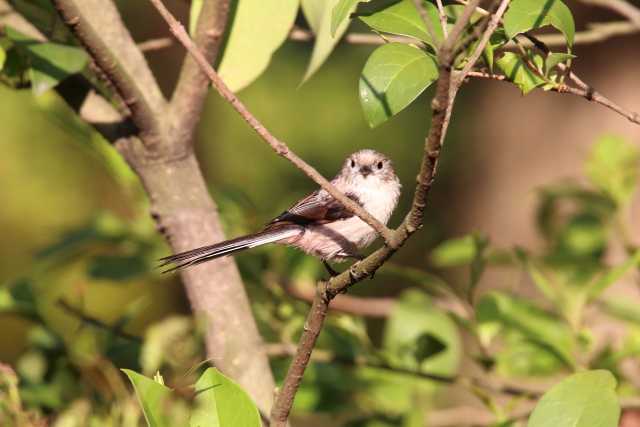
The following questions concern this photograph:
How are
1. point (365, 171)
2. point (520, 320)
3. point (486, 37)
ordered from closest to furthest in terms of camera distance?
point (486, 37), point (520, 320), point (365, 171)

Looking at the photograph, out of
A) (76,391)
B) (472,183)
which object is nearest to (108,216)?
(76,391)

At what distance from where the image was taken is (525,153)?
7.83 metres

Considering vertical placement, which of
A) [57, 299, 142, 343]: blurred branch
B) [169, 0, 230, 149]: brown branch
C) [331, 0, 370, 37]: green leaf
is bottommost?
[57, 299, 142, 343]: blurred branch

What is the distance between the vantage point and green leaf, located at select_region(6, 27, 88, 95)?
3137 mm

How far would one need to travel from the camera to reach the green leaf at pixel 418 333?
13.6ft

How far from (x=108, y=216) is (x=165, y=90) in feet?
12.4

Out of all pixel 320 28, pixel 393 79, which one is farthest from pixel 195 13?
pixel 393 79

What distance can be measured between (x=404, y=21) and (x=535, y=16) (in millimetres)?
356

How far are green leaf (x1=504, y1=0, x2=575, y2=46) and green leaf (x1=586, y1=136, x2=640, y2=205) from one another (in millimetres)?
1920

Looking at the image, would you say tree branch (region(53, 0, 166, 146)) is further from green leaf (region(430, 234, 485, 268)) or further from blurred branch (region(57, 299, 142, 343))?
green leaf (region(430, 234, 485, 268))

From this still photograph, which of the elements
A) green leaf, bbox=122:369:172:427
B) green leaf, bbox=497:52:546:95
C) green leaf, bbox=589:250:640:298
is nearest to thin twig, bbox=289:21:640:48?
green leaf, bbox=589:250:640:298

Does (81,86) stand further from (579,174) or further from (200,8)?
(579,174)

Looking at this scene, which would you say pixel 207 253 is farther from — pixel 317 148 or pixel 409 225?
pixel 317 148

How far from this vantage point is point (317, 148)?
297 inches
